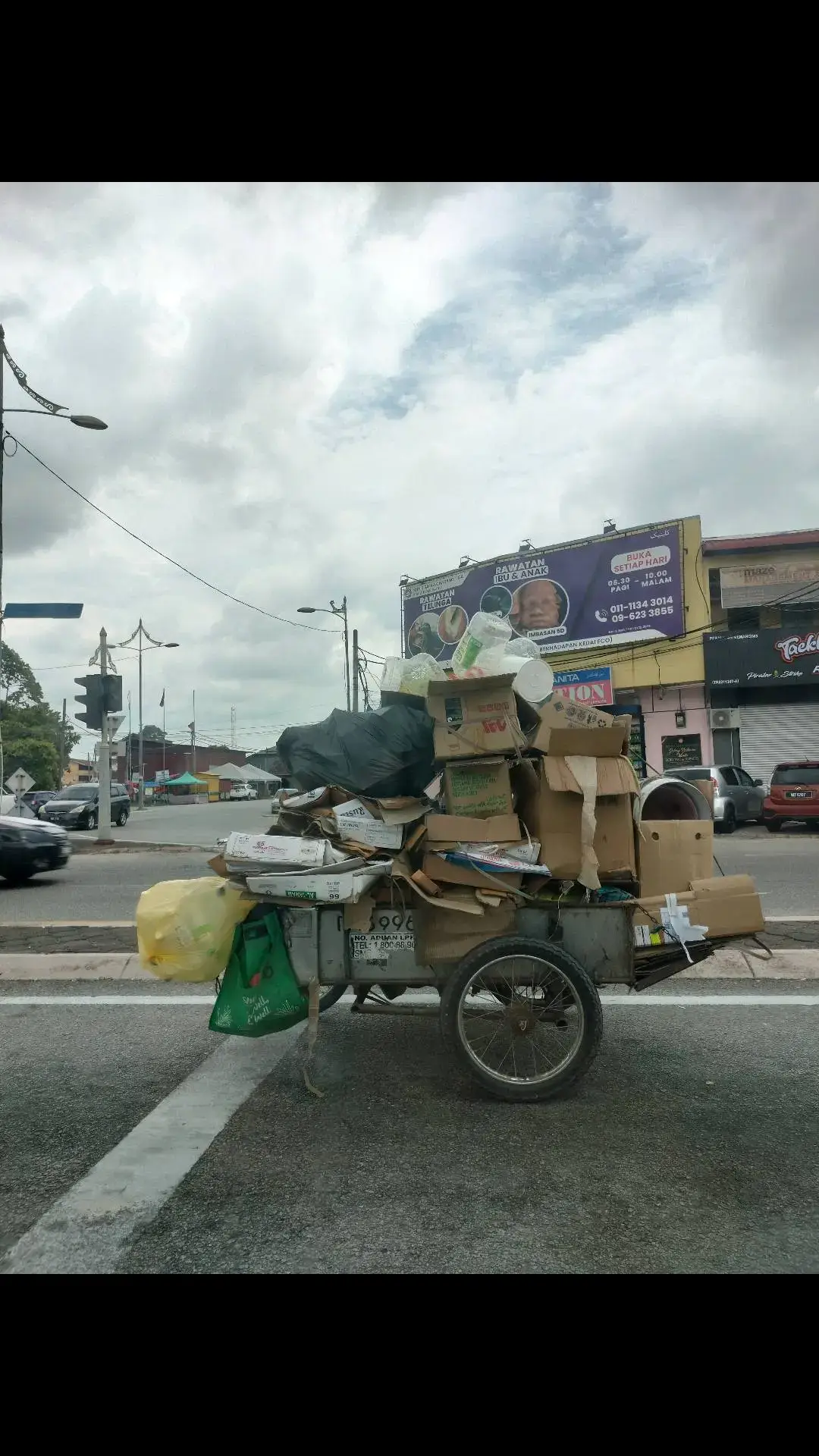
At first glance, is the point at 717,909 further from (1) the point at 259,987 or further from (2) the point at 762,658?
(2) the point at 762,658

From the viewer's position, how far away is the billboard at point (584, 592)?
28188 millimetres

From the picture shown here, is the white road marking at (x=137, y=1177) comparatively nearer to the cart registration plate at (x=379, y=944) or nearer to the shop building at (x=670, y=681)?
the cart registration plate at (x=379, y=944)

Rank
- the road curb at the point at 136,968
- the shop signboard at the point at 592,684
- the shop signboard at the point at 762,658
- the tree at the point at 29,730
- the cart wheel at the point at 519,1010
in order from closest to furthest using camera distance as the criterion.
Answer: the cart wheel at the point at 519,1010 → the road curb at the point at 136,968 → the shop signboard at the point at 762,658 → the shop signboard at the point at 592,684 → the tree at the point at 29,730

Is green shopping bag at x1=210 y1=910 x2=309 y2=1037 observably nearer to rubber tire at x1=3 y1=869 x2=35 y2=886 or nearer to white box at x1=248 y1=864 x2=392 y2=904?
white box at x1=248 y1=864 x2=392 y2=904

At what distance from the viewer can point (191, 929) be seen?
413 cm

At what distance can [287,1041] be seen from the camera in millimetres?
5090

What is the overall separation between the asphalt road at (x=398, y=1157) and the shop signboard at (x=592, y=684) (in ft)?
78.6

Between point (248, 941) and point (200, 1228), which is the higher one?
point (248, 941)

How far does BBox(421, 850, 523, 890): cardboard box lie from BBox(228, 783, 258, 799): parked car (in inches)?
3401

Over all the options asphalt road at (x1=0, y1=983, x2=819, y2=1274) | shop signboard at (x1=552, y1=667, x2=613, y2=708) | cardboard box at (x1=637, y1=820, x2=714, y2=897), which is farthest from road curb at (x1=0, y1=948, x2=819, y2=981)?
shop signboard at (x1=552, y1=667, x2=613, y2=708)

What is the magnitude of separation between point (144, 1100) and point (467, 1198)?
1748 mm

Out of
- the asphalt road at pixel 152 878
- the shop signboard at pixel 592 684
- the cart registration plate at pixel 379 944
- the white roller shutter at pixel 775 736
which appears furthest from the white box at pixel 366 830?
the white roller shutter at pixel 775 736
